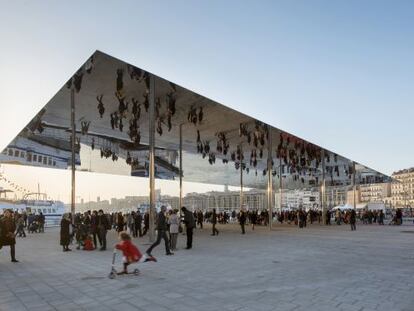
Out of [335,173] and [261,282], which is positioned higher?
[335,173]

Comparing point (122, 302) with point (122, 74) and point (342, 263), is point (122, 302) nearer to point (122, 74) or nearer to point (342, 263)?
point (342, 263)

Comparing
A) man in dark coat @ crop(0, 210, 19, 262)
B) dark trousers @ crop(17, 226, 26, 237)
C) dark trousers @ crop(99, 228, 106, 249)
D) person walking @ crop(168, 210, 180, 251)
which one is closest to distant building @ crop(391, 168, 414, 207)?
dark trousers @ crop(17, 226, 26, 237)

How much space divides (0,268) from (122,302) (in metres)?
5.58

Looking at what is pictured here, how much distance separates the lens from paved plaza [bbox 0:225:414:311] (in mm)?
6320

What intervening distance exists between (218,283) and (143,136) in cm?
2118

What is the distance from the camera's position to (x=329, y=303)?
20.7 ft

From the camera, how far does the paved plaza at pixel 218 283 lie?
6320 millimetres

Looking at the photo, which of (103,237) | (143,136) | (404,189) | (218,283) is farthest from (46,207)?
(404,189)

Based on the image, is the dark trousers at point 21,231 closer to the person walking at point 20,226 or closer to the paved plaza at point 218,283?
the person walking at point 20,226

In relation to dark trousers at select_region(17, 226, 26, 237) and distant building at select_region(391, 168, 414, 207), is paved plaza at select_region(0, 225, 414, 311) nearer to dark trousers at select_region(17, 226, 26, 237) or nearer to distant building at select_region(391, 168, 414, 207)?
dark trousers at select_region(17, 226, 26, 237)

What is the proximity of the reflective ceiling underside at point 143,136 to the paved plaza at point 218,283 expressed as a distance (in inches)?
259

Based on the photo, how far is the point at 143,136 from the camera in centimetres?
2834

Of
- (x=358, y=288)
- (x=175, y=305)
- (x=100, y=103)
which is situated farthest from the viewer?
(x=100, y=103)

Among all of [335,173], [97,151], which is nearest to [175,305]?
[97,151]
